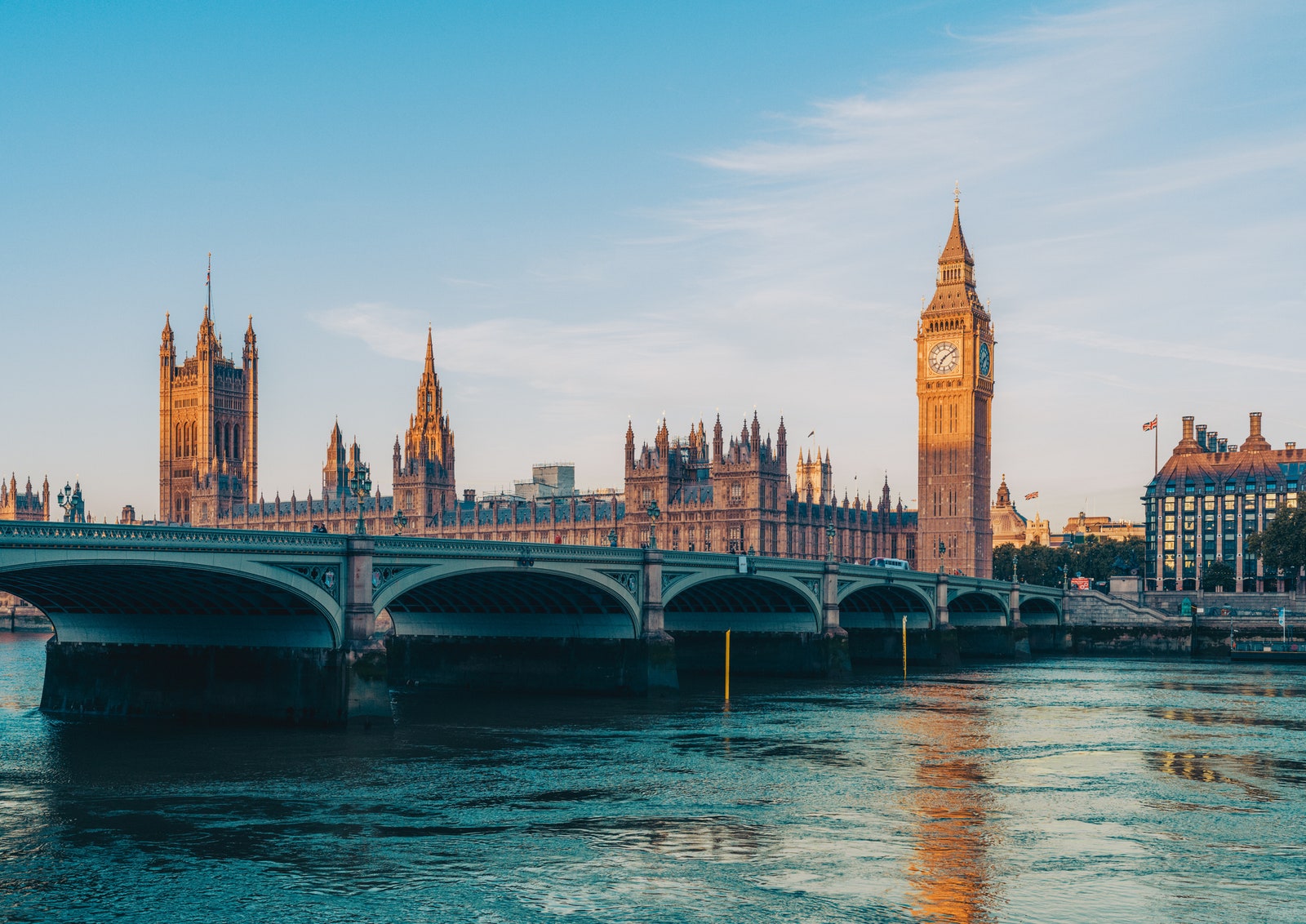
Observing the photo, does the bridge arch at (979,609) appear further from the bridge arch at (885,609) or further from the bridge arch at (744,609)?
the bridge arch at (744,609)

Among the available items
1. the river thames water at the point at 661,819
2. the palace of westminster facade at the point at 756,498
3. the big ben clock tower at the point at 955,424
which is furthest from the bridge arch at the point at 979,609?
the river thames water at the point at 661,819

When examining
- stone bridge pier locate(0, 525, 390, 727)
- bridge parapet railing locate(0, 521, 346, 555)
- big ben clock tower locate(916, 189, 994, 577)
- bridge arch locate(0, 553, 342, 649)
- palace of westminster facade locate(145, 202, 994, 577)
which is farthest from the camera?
big ben clock tower locate(916, 189, 994, 577)

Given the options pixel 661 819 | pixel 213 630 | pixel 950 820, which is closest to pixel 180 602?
pixel 213 630

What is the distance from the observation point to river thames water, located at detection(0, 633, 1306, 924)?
90.0ft

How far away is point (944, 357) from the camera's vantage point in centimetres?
17725

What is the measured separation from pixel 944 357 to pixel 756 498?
133 feet

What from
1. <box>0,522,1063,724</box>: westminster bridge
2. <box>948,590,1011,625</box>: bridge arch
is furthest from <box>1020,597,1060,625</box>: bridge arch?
<box>0,522,1063,724</box>: westminster bridge

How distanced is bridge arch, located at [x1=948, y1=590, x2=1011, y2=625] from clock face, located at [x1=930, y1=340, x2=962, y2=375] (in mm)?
57203

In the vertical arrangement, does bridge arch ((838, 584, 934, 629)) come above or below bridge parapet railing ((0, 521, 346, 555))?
below

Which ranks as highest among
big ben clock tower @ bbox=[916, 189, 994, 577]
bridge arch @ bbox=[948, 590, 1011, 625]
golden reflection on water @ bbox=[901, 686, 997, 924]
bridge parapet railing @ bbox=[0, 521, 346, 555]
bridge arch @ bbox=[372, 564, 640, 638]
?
big ben clock tower @ bbox=[916, 189, 994, 577]

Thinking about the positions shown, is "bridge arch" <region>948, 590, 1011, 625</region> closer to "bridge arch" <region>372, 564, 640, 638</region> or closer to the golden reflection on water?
"bridge arch" <region>372, 564, 640, 638</region>

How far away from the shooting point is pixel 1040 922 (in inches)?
1014

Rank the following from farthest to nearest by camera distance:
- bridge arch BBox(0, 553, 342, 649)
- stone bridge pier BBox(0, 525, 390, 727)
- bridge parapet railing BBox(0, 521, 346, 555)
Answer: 1. stone bridge pier BBox(0, 525, 390, 727)
2. bridge arch BBox(0, 553, 342, 649)
3. bridge parapet railing BBox(0, 521, 346, 555)

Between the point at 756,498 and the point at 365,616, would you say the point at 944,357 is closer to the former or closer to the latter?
the point at 756,498
